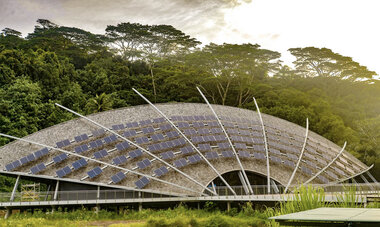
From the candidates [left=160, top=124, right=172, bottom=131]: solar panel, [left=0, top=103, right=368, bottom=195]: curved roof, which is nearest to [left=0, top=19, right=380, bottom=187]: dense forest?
[left=0, top=103, right=368, bottom=195]: curved roof

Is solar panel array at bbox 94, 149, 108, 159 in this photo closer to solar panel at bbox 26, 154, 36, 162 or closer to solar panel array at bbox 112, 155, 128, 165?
solar panel array at bbox 112, 155, 128, 165

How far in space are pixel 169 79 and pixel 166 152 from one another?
3985 centimetres

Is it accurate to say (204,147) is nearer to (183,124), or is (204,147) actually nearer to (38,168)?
(183,124)

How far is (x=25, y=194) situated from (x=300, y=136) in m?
31.2

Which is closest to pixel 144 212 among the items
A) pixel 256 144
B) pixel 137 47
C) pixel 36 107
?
pixel 256 144

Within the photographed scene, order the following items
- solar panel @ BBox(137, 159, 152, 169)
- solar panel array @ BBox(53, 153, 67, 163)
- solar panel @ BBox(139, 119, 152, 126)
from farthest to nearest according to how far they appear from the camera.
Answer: solar panel @ BBox(139, 119, 152, 126) → solar panel @ BBox(137, 159, 152, 169) → solar panel array @ BBox(53, 153, 67, 163)

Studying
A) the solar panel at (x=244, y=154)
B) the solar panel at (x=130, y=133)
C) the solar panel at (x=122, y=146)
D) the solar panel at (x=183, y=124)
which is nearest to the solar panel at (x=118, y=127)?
the solar panel at (x=130, y=133)

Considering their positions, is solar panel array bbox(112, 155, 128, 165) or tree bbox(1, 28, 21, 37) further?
tree bbox(1, 28, 21, 37)

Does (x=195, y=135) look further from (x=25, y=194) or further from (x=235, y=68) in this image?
(x=235, y=68)

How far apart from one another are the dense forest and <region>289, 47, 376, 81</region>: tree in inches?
8.5

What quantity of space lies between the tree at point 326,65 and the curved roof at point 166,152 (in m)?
42.2

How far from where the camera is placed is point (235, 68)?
7444 cm

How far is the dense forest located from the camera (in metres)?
59.3

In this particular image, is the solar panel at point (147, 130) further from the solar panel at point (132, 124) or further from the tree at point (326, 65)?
the tree at point (326, 65)
